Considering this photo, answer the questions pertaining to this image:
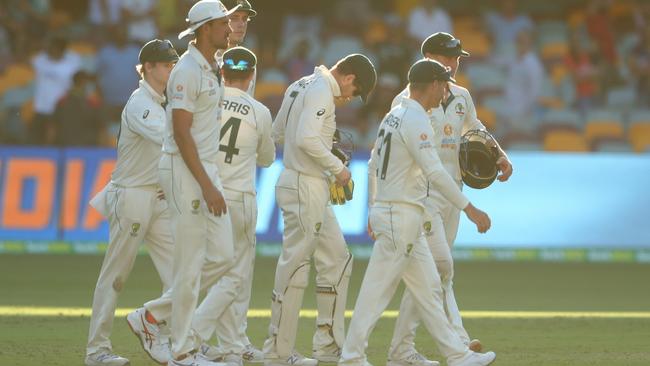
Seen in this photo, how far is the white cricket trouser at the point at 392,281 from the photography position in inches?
370

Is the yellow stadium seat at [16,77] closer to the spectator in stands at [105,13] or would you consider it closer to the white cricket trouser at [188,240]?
the spectator in stands at [105,13]

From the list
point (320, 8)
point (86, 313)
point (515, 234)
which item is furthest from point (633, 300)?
point (320, 8)

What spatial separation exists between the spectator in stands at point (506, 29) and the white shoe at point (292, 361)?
46.8 ft

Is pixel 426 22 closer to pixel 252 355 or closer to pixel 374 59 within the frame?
pixel 374 59

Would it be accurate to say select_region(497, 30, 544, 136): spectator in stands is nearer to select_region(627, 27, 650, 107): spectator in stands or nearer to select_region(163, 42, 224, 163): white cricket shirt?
select_region(627, 27, 650, 107): spectator in stands

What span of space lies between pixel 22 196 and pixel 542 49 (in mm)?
10009

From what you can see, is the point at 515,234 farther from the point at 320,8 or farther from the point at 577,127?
the point at 320,8

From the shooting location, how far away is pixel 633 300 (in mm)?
14539

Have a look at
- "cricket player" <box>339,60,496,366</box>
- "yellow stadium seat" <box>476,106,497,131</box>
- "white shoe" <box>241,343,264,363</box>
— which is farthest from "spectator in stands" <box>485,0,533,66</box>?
"cricket player" <box>339,60,496,366</box>

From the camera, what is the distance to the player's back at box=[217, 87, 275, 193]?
33.3ft

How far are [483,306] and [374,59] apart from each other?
9046 millimetres

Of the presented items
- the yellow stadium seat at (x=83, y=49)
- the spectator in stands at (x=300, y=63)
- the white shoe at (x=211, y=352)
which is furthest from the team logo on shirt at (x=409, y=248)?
the yellow stadium seat at (x=83, y=49)

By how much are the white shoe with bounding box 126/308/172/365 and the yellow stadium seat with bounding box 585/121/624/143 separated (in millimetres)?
13354

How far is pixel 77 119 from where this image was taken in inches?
766
